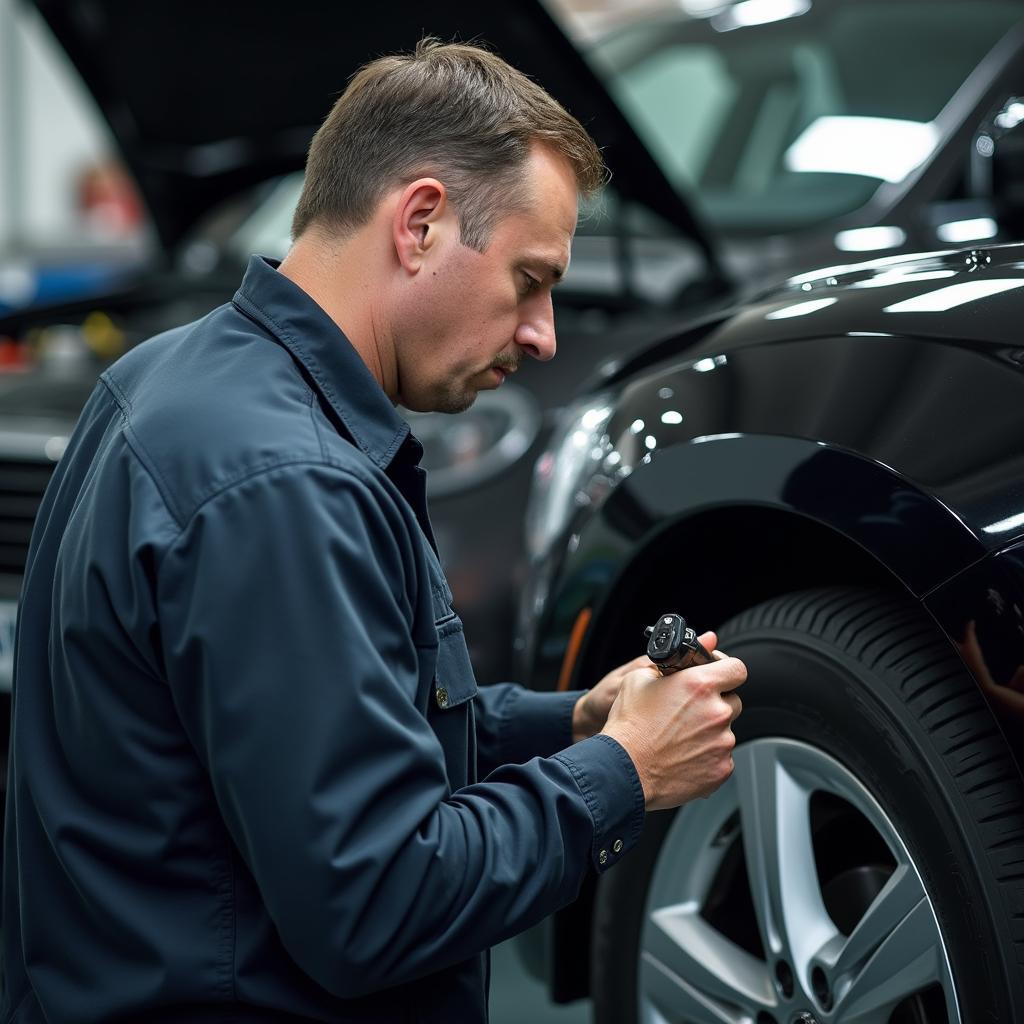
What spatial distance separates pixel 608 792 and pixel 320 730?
29 cm

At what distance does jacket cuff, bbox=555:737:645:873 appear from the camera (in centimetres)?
126

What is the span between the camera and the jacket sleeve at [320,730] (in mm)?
1093

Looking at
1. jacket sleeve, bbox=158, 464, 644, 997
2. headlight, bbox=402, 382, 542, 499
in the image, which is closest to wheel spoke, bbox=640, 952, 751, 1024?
jacket sleeve, bbox=158, 464, 644, 997

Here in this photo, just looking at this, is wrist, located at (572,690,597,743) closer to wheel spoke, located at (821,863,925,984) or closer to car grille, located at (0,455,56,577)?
wheel spoke, located at (821,863,925,984)

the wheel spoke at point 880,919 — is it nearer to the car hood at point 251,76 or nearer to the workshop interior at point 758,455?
the workshop interior at point 758,455

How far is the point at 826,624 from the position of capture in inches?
58.6

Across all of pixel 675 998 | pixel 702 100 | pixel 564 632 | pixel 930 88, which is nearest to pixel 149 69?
pixel 702 100

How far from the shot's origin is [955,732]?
1.33 meters

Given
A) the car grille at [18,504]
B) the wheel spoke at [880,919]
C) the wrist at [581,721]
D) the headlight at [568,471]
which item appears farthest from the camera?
the car grille at [18,504]

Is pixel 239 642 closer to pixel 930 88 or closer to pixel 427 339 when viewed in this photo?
pixel 427 339

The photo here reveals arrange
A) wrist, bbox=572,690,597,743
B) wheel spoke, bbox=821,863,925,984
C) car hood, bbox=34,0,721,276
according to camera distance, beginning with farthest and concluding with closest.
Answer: car hood, bbox=34,0,721,276
wrist, bbox=572,690,597,743
wheel spoke, bbox=821,863,925,984

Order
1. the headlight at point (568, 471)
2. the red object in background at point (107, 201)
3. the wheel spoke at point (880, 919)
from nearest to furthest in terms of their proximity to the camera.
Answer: the wheel spoke at point (880, 919), the headlight at point (568, 471), the red object in background at point (107, 201)

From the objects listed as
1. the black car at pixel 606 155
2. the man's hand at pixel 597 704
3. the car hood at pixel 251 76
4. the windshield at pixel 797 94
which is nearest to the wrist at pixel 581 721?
the man's hand at pixel 597 704

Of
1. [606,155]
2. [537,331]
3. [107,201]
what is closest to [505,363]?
[537,331]
